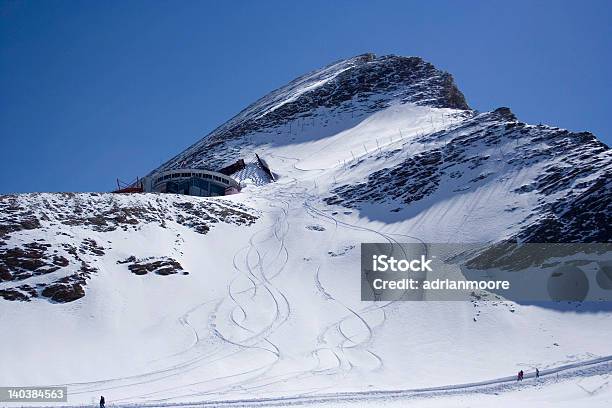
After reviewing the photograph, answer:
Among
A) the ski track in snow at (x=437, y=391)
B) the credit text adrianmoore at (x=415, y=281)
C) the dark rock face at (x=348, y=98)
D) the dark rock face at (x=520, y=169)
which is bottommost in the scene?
the ski track in snow at (x=437, y=391)

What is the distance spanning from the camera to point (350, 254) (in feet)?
173

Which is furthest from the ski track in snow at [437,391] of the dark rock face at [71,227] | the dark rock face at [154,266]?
the dark rock face at [154,266]

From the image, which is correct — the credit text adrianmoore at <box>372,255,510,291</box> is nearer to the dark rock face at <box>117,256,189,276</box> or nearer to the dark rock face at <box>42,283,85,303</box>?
the dark rock face at <box>117,256,189,276</box>

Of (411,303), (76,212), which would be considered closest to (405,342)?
(411,303)

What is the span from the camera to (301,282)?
4856 cm

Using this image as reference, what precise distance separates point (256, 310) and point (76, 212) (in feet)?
68.0

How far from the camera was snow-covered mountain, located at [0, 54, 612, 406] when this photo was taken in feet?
115

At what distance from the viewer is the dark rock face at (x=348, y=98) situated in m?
106

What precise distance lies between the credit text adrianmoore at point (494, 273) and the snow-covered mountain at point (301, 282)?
1270mm

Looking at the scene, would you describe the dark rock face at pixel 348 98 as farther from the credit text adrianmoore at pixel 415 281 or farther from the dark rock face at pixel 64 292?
the dark rock face at pixel 64 292

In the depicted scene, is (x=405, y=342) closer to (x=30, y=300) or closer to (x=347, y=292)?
(x=347, y=292)

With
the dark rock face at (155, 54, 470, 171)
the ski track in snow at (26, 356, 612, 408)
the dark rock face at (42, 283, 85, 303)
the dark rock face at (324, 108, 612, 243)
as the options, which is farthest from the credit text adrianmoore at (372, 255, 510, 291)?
the dark rock face at (155, 54, 470, 171)

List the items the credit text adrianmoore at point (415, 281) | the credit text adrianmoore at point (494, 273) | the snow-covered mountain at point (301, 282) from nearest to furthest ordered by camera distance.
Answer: the snow-covered mountain at point (301, 282) < the credit text adrianmoore at point (494, 273) < the credit text adrianmoore at point (415, 281)

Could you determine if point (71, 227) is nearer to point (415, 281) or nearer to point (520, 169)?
point (415, 281)
